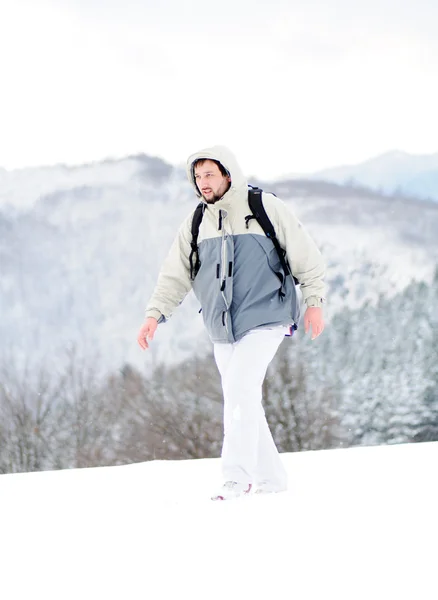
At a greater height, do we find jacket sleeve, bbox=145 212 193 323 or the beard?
the beard

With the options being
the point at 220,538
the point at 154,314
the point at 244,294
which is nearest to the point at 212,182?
the point at 244,294

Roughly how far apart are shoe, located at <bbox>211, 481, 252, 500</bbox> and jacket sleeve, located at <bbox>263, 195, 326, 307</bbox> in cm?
79

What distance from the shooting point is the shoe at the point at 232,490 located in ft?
10.5

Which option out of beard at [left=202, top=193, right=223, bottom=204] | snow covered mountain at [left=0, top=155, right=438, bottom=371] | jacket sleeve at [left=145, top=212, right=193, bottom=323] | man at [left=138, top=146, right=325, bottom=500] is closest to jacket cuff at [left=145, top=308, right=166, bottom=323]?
jacket sleeve at [left=145, top=212, right=193, bottom=323]

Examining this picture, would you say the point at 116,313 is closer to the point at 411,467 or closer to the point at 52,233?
the point at 52,233

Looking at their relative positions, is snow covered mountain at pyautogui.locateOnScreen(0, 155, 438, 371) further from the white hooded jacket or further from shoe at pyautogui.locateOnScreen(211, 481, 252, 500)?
shoe at pyautogui.locateOnScreen(211, 481, 252, 500)

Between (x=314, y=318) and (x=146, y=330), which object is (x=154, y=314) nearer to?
(x=146, y=330)

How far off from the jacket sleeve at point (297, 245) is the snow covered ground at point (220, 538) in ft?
2.73

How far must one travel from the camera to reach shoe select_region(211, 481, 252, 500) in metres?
3.20

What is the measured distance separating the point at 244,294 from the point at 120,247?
51.2m

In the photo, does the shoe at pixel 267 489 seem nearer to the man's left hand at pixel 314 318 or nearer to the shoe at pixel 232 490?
the shoe at pixel 232 490

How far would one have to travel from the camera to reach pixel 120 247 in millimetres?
54031

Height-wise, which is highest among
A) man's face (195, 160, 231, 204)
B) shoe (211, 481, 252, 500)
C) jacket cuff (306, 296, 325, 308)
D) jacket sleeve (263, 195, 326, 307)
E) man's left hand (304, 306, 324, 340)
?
man's face (195, 160, 231, 204)

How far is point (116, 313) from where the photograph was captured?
50.4 meters
